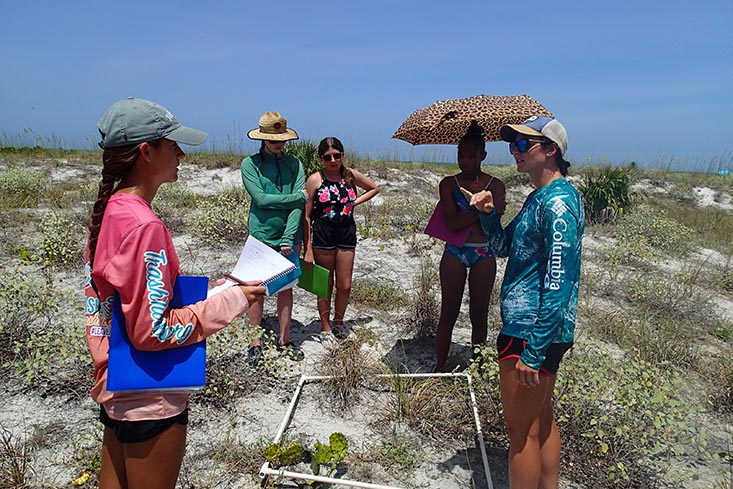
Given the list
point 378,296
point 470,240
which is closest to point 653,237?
point 378,296

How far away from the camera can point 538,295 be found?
205 centimetres

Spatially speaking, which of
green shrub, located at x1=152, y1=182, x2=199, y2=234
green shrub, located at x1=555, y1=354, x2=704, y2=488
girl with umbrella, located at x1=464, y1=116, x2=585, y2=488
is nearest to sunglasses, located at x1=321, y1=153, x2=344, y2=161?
girl with umbrella, located at x1=464, y1=116, x2=585, y2=488

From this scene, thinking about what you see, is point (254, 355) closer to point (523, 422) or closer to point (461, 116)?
point (523, 422)

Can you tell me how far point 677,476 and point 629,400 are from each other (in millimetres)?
538

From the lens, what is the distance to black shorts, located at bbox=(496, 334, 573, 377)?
202 centimetres

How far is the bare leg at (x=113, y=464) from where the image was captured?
63.6 inches

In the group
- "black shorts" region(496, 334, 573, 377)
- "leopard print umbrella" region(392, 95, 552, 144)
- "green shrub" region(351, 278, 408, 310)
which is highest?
"leopard print umbrella" region(392, 95, 552, 144)

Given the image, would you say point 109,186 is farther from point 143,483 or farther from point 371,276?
point 371,276

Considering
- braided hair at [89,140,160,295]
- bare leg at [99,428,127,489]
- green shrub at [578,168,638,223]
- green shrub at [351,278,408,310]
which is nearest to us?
braided hair at [89,140,160,295]

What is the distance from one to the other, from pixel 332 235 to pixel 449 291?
129 cm

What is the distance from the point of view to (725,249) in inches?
331

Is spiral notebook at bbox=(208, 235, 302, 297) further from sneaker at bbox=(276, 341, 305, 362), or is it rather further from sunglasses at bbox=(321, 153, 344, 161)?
sunglasses at bbox=(321, 153, 344, 161)

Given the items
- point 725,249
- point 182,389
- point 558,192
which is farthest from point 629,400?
point 725,249

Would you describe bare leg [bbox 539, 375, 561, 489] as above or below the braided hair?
below
